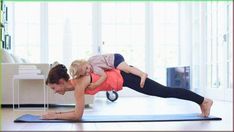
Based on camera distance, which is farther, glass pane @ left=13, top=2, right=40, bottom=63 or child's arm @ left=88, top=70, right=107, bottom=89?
glass pane @ left=13, top=2, right=40, bottom=63

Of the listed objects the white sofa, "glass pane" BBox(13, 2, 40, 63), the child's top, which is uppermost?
"glass pane" BBox(13, 2, 40, 63)

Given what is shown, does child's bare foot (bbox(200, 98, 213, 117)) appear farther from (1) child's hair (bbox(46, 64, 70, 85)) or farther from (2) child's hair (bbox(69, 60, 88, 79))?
(1) child's hair (bbox(46, 64, 70, 85))

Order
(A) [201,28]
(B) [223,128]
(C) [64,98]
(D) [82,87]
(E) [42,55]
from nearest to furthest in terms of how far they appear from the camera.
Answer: (B) [223,128] → (D) [82,87] → (C) [64,98] → (A) [201,28] → (E) [42,55]

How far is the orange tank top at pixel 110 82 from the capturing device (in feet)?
9.61

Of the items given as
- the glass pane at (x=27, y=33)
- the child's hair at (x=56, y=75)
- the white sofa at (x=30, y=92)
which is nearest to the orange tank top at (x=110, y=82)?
the child's hair at (x=56, y=75)

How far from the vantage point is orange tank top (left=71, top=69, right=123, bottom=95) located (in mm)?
2928

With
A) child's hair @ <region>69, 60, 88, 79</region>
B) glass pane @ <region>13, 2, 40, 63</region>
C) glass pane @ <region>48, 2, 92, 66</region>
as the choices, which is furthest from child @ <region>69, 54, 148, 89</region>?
glass pane @ <region>13, 2, 40, 63</region>

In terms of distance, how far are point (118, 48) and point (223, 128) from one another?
6377mm

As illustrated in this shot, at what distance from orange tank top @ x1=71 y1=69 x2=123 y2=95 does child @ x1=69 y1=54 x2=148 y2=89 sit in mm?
34

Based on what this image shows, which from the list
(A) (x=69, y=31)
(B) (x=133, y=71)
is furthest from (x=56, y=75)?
(A) (x=69, y=31)

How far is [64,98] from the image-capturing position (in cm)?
469

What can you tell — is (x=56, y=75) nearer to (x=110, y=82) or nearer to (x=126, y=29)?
(x=110, y=82)

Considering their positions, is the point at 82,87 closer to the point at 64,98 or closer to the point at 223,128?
the point at 223,128

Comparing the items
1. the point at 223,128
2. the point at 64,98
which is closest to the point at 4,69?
the point at 64,98
